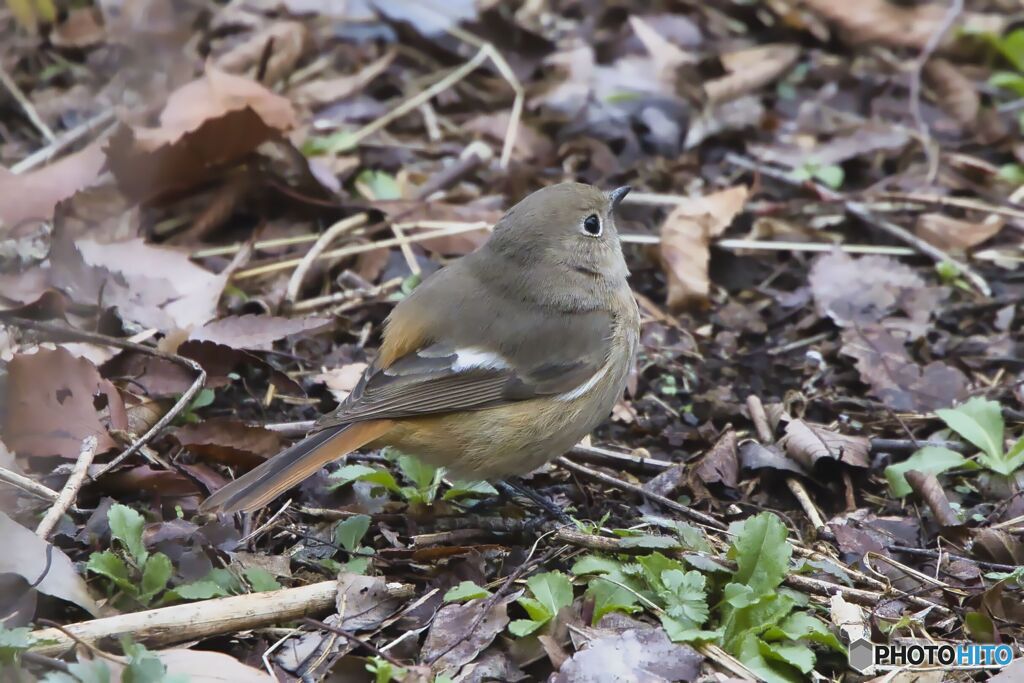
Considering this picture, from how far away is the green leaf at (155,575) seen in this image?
3.38 meters

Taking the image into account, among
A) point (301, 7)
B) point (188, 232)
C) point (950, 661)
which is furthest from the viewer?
point (301, 7)

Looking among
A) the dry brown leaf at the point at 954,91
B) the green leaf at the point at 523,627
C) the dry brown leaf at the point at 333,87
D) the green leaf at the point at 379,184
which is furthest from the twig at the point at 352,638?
the dry brown leaf at the point at 954,91

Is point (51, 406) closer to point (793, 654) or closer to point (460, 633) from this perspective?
point (460, 633)

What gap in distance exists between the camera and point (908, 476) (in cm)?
423

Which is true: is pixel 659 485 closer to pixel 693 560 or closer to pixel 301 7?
pixel 693 560

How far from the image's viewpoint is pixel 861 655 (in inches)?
134

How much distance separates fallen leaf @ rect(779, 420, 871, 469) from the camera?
14.2ft

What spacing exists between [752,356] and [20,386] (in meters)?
3.08

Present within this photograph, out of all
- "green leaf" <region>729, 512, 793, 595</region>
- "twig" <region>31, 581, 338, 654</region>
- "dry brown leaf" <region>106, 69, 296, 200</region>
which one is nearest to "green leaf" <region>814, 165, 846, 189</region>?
"dry brown leaf" <region>106, 69, 296, 200</region>

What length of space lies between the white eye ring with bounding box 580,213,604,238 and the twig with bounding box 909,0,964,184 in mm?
2501

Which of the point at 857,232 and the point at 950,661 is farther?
the point at 857,232

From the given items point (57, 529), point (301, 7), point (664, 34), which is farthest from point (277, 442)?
point (664, 34)

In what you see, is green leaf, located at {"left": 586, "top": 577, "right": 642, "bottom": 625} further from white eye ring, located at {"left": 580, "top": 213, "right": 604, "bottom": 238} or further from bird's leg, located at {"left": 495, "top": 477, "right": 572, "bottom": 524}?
white eye ring, located at {"left": 580, "top": 213, "right": 604, "bottom": 238}

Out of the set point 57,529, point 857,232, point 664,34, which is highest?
point 57,529
